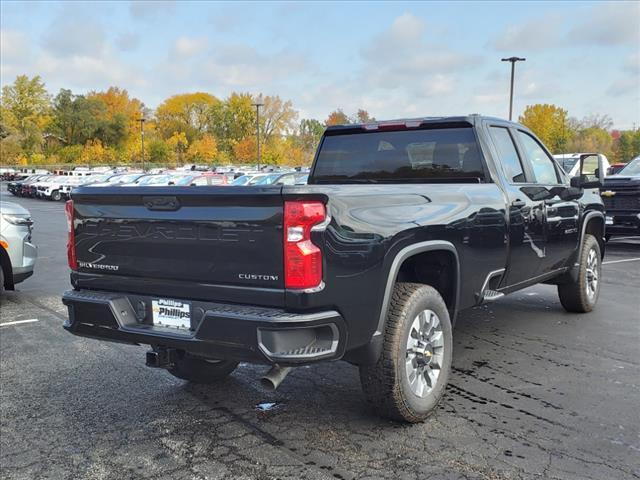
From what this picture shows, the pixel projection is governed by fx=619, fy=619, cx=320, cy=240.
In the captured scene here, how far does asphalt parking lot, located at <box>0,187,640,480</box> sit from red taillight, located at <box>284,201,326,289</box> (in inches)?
41.4

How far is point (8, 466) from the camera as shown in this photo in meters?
3.47

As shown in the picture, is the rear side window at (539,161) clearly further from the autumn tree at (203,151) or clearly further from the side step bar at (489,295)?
the autumn tree at (203,151)

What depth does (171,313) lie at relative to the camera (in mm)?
3549

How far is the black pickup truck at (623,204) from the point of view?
37.8ft

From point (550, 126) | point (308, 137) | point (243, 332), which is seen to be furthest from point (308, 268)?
point (308, 137)

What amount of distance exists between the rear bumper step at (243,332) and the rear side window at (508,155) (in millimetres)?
2595

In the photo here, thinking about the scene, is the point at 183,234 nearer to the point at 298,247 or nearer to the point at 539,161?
the point at 298,247

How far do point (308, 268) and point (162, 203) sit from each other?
996 millimetres

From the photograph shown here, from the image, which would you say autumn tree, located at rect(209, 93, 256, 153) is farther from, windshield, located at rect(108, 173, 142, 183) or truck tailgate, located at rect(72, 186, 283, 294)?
truck tailgate, located at rect(72, 186, 283, 294)

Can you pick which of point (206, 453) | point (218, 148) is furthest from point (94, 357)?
point (218, 148)

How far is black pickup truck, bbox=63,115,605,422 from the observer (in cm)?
318

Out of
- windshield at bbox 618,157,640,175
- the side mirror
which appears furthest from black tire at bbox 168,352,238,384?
windshield at bbox 618,157,640,175

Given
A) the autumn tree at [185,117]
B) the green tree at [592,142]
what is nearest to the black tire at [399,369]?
the green tree at [592,142]

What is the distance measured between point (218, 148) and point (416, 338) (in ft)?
325
